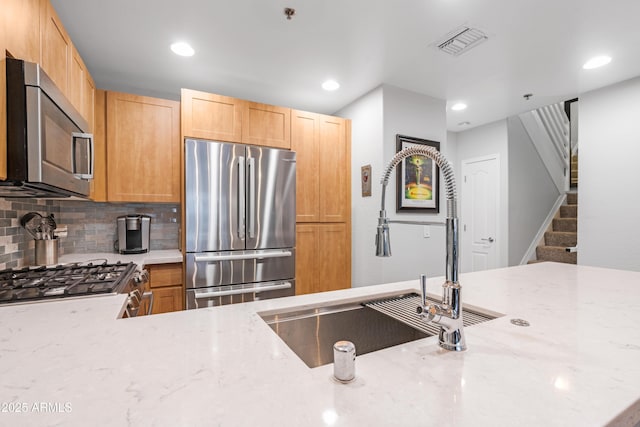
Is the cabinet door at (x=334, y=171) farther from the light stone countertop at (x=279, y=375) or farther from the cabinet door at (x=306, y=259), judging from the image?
the light stone countertop at (x=279, y=375)

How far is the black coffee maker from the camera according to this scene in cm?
261

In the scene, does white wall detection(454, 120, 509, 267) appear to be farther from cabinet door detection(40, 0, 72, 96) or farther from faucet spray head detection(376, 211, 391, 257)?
cabinet door detection(40, 0, 72, 96)

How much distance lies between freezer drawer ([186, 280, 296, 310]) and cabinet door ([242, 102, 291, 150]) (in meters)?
1.27

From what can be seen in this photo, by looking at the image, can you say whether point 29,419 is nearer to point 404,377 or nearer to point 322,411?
point 322,411

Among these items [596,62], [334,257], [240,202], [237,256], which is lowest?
[334,257]

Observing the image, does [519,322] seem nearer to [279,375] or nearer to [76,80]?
[279,375]

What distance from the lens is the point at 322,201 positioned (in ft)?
10.4

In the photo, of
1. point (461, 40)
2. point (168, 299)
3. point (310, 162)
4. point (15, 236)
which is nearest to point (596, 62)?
point (461, 40)

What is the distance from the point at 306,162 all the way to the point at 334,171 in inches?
13.2

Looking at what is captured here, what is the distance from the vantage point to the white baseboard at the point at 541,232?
4.29 m

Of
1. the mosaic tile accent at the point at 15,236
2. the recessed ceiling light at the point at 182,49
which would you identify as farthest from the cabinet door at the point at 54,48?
the mosaic tile accent at the point at 15,236

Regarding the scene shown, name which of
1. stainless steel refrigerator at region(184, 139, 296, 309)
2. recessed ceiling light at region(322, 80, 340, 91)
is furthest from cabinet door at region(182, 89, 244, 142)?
recessed ceiling light at region(322, 80, 340, 91)

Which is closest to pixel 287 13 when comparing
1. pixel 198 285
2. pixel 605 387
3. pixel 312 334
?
pixel 312 334

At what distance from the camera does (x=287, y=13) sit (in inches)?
75.1
